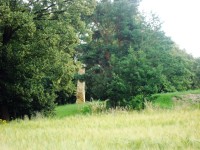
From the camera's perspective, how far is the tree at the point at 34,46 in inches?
839

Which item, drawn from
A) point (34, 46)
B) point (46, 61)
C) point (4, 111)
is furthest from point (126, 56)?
point (4, 111)

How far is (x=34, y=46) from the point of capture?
71.8 ft

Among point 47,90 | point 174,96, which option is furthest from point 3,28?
point 174,96

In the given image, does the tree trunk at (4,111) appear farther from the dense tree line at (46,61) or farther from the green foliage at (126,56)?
the green foliage at (126,56)

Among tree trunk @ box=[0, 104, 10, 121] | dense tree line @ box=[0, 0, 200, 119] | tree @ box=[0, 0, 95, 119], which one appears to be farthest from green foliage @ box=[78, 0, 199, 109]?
tree trunk @ box=[0, 104, 10, 121]

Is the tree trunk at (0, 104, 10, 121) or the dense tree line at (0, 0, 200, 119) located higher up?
the dense tree line at (0, 0, 200, 119)

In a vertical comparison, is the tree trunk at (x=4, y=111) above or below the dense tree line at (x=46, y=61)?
below

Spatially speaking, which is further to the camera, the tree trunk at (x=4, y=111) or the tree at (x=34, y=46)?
the tree trunk at (x=4, y=111)

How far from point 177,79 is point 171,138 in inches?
1155

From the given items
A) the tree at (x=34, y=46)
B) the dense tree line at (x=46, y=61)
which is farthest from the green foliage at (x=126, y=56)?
the tree at (x=34, y=46)

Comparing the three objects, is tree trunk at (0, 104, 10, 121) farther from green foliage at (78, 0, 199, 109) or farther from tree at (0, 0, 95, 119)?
green foliage at (78, 0, 199, 109)

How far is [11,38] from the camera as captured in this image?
74.6 ft

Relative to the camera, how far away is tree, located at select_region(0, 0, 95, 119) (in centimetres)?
2131

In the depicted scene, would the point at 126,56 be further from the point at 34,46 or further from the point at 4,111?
the point at 4,111
